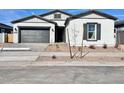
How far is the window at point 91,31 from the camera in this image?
2944 centimetres

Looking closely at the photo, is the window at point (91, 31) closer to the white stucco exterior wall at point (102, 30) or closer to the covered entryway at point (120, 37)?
the white stucco exterior wall at point (102, 30)

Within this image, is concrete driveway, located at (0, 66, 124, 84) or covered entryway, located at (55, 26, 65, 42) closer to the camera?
concrete driveway, located at (0, 66, 124, 84)

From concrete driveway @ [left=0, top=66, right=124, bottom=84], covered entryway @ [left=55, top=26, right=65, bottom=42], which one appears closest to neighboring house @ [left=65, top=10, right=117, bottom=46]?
covered entryway @ [left=55, top=26, right=65, bottom=42]

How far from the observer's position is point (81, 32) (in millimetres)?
29844

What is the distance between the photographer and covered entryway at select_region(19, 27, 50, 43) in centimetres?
3894

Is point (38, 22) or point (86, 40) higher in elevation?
point (38, 22)

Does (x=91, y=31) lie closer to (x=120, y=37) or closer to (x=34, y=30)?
(x=120, y=37)

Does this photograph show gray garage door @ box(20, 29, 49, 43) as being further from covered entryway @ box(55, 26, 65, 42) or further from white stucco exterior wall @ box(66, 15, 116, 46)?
white stucco exterior wall @ box(66, 15, 116, 46)

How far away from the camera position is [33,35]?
1540 inches

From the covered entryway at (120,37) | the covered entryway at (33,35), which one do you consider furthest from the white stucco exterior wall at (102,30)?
the covered entryway at (33,35)

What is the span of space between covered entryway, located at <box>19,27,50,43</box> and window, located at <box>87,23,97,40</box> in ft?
35.0
